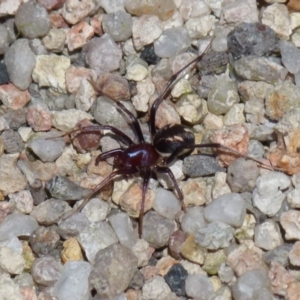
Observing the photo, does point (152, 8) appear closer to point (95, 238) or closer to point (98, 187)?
point (98, 187)

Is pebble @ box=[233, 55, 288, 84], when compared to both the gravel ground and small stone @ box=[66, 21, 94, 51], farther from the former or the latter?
small stone @ box=[66, 21, 94, 51]

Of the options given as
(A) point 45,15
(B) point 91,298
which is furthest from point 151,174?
(A) point 45,15

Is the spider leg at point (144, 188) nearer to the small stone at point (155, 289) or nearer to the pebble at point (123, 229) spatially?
the pebble at point (123, 229)

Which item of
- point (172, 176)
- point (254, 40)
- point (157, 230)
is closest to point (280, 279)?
point (157, 230)

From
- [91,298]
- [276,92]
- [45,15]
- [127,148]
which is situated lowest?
[91,298]

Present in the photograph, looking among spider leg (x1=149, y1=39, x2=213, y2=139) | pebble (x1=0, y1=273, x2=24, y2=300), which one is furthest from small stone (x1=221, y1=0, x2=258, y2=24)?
pebble (x1=0, y1=273, x2=24, y2=300)

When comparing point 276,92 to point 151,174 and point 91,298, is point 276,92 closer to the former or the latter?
point 151,174
